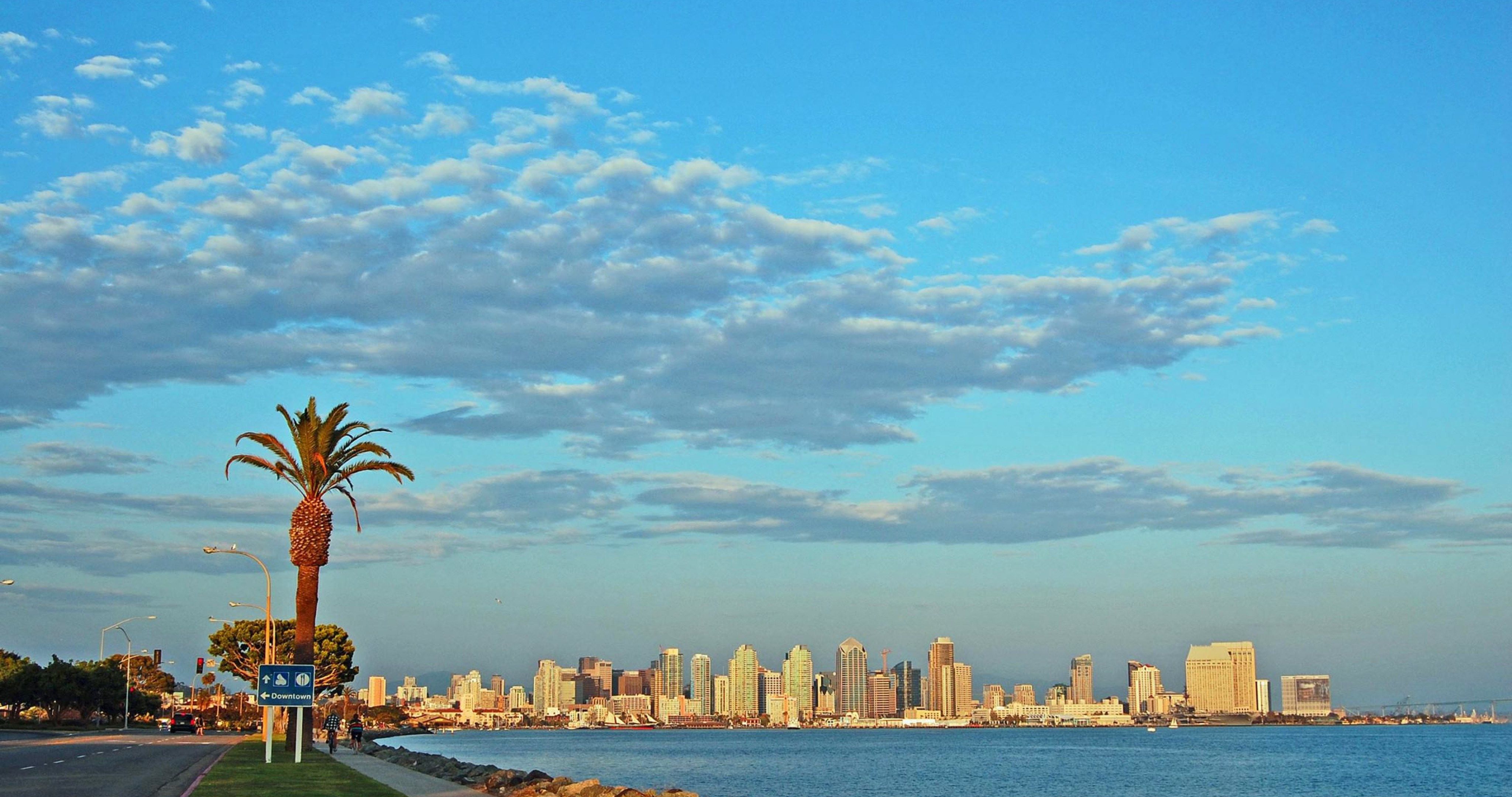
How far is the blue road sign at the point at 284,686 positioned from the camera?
3675 cm

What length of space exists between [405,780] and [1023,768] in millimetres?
73839

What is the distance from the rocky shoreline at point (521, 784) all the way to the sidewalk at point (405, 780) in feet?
2.58

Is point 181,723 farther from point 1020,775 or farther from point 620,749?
point 620,749

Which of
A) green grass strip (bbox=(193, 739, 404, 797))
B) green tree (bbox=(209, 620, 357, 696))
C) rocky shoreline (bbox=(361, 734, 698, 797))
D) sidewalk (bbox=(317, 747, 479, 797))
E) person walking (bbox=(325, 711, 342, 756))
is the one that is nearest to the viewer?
green grass strip (bbox=(193, 739, 404, 797))

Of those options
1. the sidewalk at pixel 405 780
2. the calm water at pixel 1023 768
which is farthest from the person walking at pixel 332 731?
the calm water at pixel 1023 768

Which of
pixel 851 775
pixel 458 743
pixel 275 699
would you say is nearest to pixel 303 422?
pixel 275 699

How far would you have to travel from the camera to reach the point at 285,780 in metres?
32.6

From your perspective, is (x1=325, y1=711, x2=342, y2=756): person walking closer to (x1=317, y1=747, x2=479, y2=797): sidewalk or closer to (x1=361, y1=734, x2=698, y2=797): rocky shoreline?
(x1=317, y1=747, x2=479, y2=797): sidewalk

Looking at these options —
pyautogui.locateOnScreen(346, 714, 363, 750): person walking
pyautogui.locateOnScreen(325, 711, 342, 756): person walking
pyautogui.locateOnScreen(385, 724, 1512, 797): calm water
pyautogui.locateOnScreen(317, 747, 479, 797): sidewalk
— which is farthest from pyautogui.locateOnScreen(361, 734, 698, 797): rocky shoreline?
pyautogui.locateOnScreen(385, 724, 1512, 797): calm water

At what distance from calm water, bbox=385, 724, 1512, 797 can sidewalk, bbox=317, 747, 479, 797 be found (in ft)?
55.9

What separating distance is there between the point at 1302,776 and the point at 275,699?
253 ft

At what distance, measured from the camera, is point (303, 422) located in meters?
43.6

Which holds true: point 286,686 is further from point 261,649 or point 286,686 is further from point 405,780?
point 261,649

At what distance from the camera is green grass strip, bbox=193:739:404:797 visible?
28.5m
